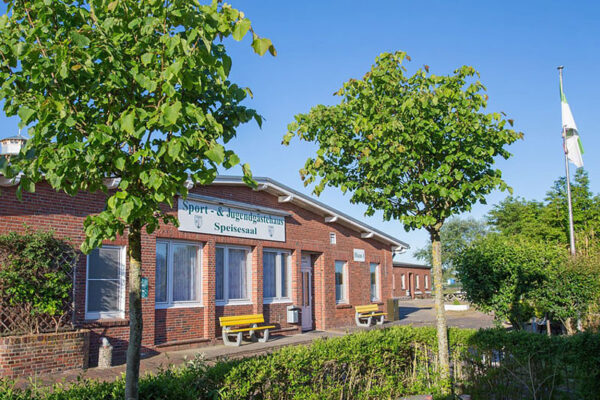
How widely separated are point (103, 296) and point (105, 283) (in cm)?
30

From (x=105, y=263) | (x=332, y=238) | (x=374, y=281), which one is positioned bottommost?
(x=374, y=281)

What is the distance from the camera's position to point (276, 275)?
1822cm

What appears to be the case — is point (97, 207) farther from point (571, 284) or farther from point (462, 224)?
point (462, 224)

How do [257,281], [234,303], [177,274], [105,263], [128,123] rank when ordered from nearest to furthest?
[128,123]
[105,263]
[177,274]
[234,303]
[257,281]

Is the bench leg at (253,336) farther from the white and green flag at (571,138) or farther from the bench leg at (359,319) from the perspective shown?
the white and green flag at (571,138)

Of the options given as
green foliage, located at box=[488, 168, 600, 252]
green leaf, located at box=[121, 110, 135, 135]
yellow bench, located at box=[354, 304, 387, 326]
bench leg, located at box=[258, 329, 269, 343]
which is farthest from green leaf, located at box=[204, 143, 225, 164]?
green foliage, located at box=[488, 168, 600, 252]

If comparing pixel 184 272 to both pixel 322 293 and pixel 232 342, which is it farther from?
pixel 322 293

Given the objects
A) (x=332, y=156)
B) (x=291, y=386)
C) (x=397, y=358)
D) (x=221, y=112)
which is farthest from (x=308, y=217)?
(x=221, y=112)

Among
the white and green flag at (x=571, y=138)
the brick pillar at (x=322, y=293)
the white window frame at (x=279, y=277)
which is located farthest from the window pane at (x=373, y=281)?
the white and green flag at (x=571, y=138)

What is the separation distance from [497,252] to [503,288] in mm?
872

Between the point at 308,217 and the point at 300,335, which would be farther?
the point at 308,217

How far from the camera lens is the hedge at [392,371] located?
524 centimetres

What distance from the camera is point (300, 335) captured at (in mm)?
18047

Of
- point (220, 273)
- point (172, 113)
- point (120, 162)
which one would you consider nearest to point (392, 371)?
point (120, 162)
